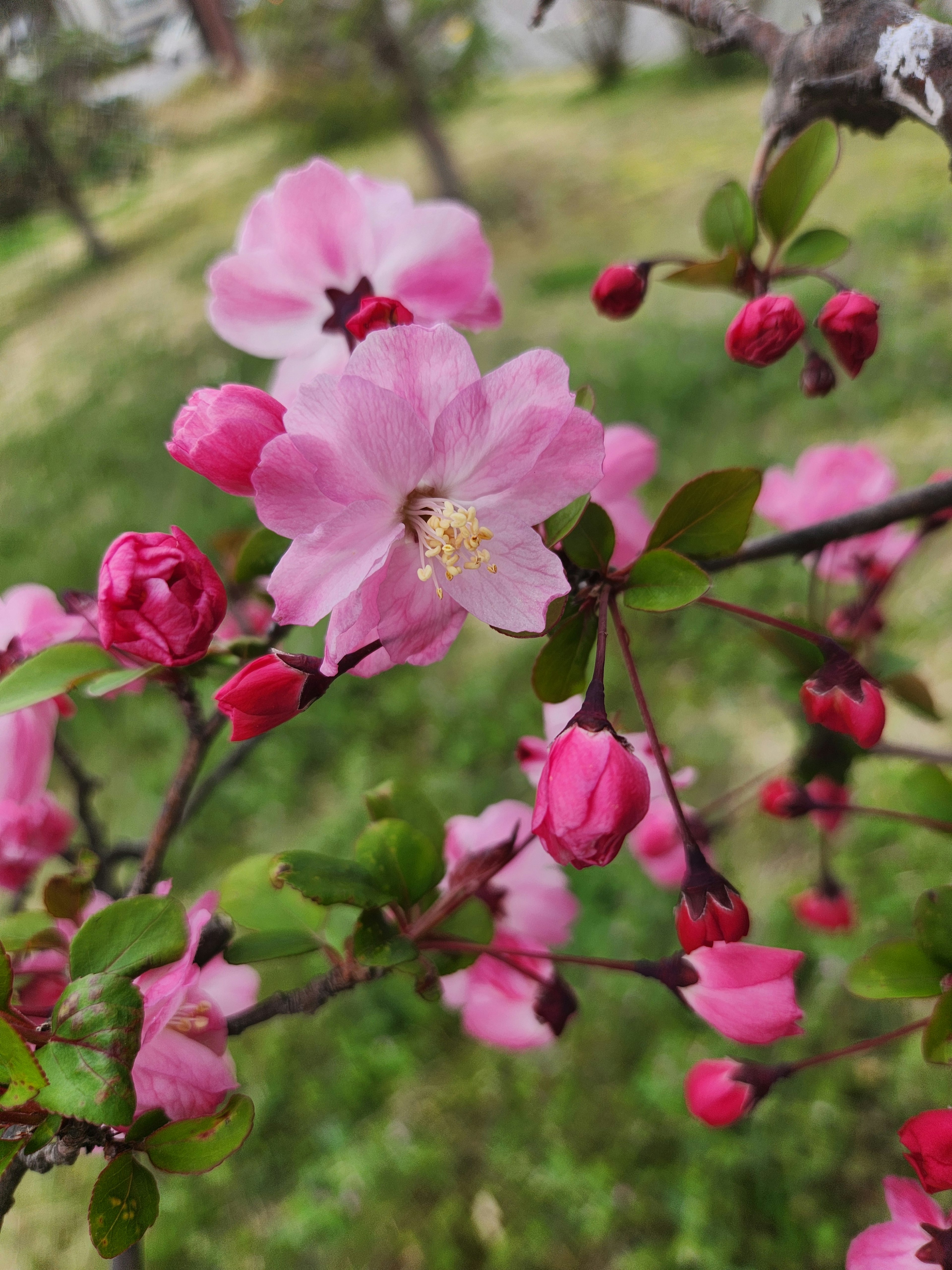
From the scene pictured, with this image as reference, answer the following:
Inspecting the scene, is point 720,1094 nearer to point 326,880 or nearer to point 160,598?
point 326,880

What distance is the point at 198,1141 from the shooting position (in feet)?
1.17

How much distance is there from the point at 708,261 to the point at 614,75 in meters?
6.21

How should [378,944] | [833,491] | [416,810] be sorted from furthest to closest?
[833,491] < [416,810] < [378,944]

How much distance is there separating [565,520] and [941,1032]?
0.28m

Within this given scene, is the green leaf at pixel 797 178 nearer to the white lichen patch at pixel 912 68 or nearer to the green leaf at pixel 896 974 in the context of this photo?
the white lichen patch at pixel 912 68

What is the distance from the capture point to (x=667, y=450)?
2.36 meters

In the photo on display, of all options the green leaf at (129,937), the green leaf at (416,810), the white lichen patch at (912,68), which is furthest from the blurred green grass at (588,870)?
the white lichen patch at (912,68)

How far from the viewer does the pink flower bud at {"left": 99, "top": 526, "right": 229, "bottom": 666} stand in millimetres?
350

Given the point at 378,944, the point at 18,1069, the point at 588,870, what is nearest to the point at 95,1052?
the point at 18,1069

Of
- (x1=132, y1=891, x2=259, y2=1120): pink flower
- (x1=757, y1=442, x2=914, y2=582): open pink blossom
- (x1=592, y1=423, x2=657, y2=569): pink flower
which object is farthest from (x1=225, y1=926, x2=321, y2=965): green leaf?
(x1=757, y1=442, x2=914, y2=582): open pink blossom

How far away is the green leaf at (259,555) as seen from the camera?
0.44 metres

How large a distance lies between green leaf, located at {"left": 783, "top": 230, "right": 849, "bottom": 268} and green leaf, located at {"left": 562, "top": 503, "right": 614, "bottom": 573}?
21cm

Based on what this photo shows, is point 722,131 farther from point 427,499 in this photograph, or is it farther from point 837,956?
point 427,499

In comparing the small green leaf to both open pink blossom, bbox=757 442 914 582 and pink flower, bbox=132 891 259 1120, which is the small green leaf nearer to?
pink flower, bbox=132 891 259 1120
